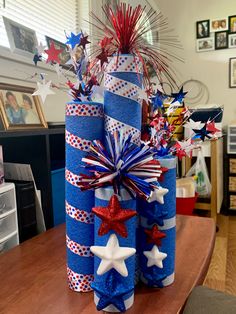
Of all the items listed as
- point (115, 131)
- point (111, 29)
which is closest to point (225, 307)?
point (115, 131)

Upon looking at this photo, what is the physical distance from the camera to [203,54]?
323 centimetres

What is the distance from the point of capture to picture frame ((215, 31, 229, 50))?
3.11 m

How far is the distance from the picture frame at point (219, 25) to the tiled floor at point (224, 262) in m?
2.11

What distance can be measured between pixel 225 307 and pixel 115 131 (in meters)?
0.43

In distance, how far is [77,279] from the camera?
0.57 m

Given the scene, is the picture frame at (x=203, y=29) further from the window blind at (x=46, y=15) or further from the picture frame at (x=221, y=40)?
the window blind at (x=46, y=15)

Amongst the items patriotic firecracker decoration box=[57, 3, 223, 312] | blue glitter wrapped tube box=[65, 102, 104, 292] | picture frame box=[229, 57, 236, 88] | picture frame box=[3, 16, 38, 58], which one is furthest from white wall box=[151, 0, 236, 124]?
blue glitter wrapped tube box=[65, 102, 104, 292]

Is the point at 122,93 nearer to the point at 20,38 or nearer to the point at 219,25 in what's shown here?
the point at 20,38

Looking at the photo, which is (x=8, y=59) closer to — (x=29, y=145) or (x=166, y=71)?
(x=29, y=145)

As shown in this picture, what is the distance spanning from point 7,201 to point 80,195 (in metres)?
0.44

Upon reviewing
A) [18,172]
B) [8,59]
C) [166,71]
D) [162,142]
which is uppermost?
[8,59]

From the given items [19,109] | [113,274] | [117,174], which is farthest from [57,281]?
[19,109]

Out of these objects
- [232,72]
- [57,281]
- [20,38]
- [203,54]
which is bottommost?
[57,281]

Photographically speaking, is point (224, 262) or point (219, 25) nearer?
point (224, 262)
